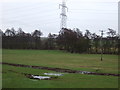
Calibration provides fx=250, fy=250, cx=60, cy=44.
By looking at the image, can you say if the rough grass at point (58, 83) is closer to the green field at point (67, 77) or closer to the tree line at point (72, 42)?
the green field at point (67, 77)

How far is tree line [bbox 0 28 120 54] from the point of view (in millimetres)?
98750

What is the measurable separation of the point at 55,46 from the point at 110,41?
1117 inches

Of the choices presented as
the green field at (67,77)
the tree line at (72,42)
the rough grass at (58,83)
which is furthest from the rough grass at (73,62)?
the tree line at (72,42)

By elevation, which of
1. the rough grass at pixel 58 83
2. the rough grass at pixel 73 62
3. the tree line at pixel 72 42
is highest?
the tree line at pixel 72 42


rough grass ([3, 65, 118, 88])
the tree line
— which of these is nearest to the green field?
rough grass ([3, 65, 118, 88])

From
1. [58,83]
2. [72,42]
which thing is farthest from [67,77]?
[72,42]

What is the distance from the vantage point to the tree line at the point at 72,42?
98.8m

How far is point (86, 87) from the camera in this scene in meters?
17.3

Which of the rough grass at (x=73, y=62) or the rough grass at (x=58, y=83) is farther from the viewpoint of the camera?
the rough grass at (x=73, y=62)

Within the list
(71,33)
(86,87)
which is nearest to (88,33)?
(71,33)

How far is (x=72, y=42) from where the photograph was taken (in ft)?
345

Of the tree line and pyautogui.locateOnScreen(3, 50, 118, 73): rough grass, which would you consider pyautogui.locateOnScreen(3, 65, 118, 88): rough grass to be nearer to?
pyautogui.locateOnScreen(3, 50, 118, 73): rough grass

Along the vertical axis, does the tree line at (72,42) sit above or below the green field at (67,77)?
above

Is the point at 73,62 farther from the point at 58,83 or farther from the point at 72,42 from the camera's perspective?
the point at 72,42
